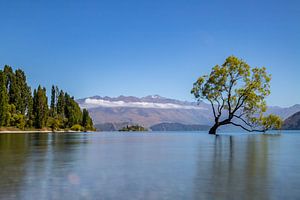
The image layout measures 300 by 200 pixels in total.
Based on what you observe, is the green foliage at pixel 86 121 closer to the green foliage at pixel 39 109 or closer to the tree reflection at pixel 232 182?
the green foliage at pixel 39 109

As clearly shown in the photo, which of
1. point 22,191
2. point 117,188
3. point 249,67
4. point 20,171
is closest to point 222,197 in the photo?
point 117,188

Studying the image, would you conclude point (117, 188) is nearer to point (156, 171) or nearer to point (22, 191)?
point (22, 191)

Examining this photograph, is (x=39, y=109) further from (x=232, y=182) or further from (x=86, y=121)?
(x=232, y=182)

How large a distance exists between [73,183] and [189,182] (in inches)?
172

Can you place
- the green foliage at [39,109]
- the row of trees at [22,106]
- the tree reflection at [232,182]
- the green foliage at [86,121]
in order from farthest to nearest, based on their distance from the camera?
the green foliage at [86,121], the green foliage at [39,109], the row of trees at [22,106], the tree reflection at [232,182]

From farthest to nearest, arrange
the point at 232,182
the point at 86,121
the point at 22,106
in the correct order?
the point at 86,121 < the point at 22,106 < the point at 232,182

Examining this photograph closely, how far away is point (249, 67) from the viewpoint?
74062 mm

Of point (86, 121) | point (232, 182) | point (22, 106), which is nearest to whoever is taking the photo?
point (232, 182)

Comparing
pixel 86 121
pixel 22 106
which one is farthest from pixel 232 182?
pixel 86 121

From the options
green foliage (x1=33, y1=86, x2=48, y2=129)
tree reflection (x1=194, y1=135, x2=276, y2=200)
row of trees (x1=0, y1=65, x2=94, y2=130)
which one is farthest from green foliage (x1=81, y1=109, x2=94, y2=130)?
tree reflection (x1=194, y1=135, x2=276, y2=200)

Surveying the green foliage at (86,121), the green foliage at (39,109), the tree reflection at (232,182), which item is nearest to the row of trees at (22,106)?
the green foliage at (39,109)

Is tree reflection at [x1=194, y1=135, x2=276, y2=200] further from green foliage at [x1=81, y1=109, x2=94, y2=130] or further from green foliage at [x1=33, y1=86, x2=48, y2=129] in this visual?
green foliage at [x1=81, y1=109, x2=94, y2=130]

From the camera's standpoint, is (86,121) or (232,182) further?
(86,121)

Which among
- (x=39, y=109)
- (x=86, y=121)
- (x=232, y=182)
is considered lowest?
(x=232, y=182)
